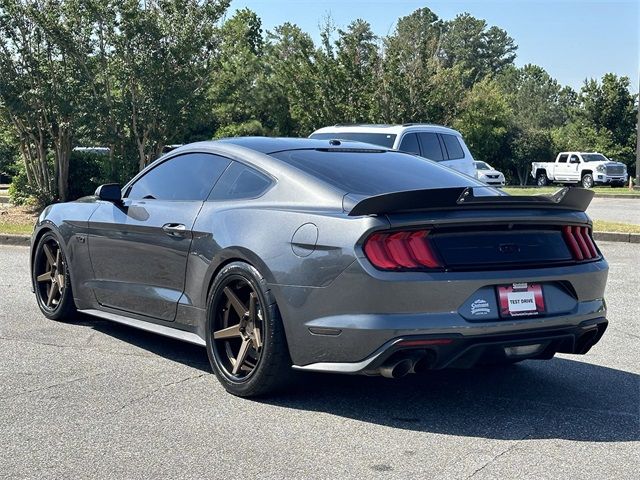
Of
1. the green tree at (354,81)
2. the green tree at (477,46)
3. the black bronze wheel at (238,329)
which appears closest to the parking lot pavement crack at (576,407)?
the black bronze wheel at (238,329)

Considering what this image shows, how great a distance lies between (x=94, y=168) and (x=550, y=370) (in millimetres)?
16945

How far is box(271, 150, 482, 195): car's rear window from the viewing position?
5.31 m

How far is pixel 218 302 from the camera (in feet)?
17.6

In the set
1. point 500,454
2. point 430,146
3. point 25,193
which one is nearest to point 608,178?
point 430,146

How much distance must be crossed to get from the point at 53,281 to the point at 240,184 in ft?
8.41

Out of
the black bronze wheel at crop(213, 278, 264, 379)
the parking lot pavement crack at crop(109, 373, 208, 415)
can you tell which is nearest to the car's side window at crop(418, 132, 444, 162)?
the parking lot pavement crack at crop(109, 373, 208, 415)

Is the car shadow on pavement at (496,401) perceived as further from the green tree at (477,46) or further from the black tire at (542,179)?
the green tree at (477,46)

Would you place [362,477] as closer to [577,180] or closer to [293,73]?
[293,73]

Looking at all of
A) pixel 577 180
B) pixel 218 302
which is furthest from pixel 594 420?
pixel 577 180

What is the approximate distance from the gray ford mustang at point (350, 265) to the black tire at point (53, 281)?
1.16 m

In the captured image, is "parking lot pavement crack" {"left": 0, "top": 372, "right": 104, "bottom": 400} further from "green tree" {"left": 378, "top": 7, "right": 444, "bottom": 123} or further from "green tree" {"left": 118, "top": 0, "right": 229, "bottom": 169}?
"green tree" {"left": 378, "top": 7, "right": 444, "bottom": 123}

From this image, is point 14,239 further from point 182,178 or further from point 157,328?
point 157,328

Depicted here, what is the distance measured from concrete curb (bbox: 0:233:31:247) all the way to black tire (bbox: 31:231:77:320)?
7132 mm

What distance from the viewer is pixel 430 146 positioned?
49.8ft
